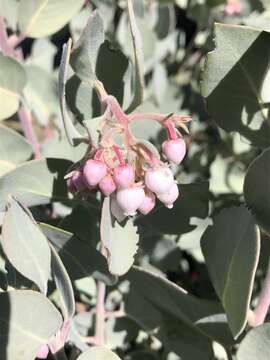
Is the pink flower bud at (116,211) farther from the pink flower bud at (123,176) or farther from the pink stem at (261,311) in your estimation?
the pink stem at (261,311)

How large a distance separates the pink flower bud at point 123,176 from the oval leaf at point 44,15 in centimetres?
48

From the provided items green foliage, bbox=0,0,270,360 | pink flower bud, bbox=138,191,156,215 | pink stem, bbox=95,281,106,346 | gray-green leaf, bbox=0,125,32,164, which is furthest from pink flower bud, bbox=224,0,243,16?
pink flower bud, bbox=138,191,156,215

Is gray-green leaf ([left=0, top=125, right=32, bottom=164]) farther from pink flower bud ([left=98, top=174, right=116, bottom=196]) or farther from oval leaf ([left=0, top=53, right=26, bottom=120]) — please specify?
pink flower bud ([left=98, top=174, right=116, bottom=196])

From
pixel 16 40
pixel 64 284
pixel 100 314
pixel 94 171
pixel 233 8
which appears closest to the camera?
pixel 94 171

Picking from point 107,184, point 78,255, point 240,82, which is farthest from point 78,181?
point 240,82

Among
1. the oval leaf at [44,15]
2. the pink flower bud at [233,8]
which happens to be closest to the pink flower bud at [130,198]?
the oval leaf at [44,15]

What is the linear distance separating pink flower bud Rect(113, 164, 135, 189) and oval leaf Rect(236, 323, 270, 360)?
234 mm

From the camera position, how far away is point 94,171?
0.78 meters

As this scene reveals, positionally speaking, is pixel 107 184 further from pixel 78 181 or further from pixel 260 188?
pixel 260 188

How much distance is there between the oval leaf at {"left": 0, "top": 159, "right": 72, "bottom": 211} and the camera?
97cm

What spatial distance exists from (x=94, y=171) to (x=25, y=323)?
8.1 inches

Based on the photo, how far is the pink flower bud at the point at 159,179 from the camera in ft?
2.60

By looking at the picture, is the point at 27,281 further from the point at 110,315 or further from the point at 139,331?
the point at 139,331

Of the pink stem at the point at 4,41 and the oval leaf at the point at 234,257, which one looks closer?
the oval leaf at the point at 234,257
